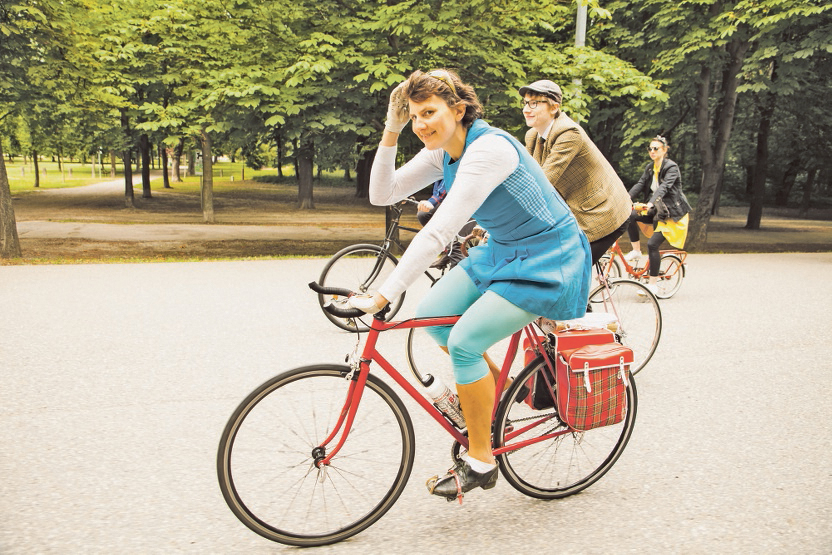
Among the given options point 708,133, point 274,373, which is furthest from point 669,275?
point 708,133

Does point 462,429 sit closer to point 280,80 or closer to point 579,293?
point 579,293

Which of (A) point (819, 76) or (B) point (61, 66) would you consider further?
(A) point (819, 76)

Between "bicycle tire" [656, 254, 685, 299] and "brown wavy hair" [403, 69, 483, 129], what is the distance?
21.6 feet

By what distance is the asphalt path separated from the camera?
9.37 feet

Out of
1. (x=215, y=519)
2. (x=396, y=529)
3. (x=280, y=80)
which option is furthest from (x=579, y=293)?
(x=280, y=80)

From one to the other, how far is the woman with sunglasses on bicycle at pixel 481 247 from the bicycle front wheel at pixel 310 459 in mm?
281

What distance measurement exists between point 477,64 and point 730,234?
45.5 ft

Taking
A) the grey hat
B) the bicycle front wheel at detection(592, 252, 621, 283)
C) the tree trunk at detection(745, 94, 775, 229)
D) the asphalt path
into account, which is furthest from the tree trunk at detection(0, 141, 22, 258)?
the tree trunk at detection(745, 94, 775, 229)

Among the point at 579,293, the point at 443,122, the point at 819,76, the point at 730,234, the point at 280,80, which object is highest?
the point at 819,76

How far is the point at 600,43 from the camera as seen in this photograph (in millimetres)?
15930

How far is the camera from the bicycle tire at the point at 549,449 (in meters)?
3.00

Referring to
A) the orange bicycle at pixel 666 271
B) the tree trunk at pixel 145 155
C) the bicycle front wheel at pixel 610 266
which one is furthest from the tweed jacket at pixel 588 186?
the tree trunk at pixel 145 155

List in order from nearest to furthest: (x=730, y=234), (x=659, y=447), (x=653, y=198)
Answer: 1. (x=659, y=447)
2. (x=653, y=198)
3. (x=730, y=234)

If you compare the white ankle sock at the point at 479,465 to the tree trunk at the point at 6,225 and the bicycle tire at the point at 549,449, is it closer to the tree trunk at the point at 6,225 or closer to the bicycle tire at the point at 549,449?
the bicycle tire at the point at 549,449
